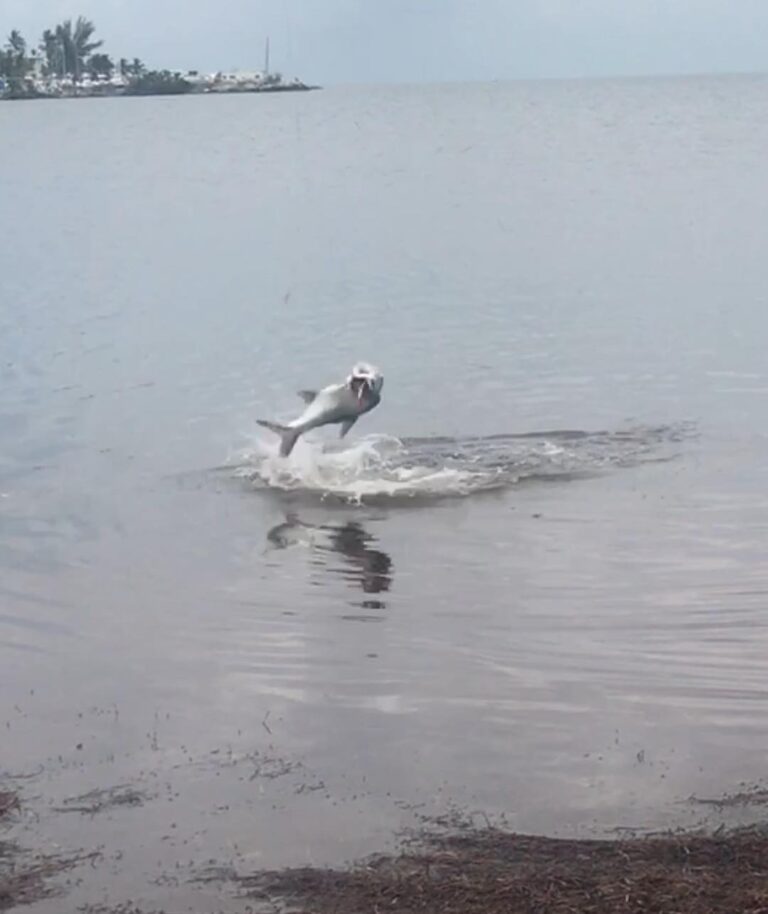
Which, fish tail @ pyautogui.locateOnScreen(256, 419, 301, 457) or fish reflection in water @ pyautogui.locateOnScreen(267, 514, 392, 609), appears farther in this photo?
fish tail @ pyautogui.locateOnScreen(256, 419, 301, 457)

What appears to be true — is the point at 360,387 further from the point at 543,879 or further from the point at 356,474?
the point at 543,879

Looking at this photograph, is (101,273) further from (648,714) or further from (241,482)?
(648,714)

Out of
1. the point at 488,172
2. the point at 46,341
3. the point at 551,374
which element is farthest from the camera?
the point at 488,172

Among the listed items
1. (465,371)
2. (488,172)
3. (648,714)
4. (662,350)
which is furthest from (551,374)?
(488,172)

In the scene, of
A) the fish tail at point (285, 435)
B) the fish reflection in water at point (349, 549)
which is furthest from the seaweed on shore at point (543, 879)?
the fish tail at point (285, 435)

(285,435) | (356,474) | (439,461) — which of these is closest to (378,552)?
(356,474)

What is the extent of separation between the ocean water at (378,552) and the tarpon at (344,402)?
70cm

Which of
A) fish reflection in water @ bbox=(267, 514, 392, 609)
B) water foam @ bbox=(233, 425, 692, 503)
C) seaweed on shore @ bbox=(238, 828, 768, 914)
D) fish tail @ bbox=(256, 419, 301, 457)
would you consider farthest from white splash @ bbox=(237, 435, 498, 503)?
seaweed on shore @ bbox=(238, 828, 768, 914)

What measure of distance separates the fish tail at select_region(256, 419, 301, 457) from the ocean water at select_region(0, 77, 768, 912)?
0.17 meters

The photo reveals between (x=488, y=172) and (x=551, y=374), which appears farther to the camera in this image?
(x=488, y=172)

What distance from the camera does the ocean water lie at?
377 inches

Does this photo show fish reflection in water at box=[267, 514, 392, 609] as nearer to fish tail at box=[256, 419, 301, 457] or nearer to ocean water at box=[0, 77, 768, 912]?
ocean water at box=[0, 77, 768, 912]

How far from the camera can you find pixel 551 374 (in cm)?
2356

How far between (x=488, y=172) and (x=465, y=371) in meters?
43.3
